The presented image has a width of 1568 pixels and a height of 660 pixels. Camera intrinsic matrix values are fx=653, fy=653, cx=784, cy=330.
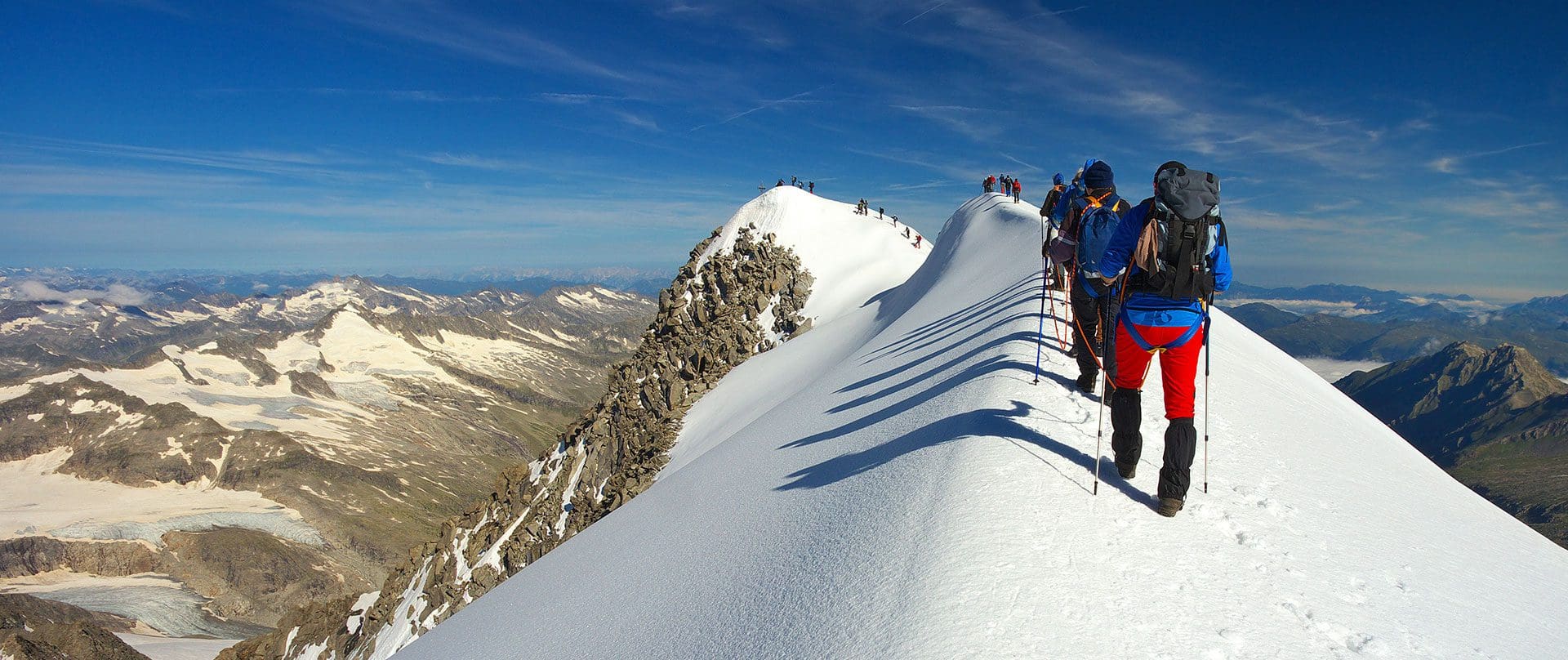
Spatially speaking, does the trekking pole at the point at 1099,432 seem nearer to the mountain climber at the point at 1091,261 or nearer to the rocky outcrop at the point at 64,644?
the mountain climber at the point at 1091,261

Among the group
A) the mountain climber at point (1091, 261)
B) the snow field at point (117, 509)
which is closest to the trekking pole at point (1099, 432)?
the mountain climber at point (1091, 261)

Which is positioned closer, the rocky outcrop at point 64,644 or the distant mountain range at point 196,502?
the rocky outcrop at point 64,644

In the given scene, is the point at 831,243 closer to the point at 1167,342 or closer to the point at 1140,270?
the point at 1140,270

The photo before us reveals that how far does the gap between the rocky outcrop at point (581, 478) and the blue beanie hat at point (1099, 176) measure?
2066 cm

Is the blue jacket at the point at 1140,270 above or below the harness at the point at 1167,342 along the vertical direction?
above

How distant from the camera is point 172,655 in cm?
6550

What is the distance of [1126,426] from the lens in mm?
5992

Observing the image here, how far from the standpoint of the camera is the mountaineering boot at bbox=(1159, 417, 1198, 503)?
5383 millimetres

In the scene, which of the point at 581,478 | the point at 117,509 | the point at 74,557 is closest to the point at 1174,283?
the point at 581,478

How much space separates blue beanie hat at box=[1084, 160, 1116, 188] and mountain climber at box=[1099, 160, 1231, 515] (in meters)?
3.73

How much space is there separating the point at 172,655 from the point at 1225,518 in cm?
9371

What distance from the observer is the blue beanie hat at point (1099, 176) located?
9.12 meters

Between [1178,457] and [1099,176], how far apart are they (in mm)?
4994

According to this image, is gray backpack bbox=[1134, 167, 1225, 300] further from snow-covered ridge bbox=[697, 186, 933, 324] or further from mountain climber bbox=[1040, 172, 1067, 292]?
snow-covered ridge bbox=[697, 186, 933, 324]
